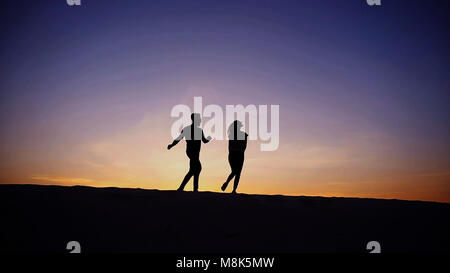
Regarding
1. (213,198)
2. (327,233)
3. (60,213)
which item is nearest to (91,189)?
(60,213)

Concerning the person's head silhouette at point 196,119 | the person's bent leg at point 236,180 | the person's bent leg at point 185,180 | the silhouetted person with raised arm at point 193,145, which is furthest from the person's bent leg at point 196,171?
the person's bent leg at point 236,180

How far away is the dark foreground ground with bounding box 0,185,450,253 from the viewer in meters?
6.57

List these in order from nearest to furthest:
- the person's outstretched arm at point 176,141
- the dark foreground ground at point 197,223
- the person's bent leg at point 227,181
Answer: the dark foreground ground at point 197,223 < the person's outstretched arm at point 176,141 < the person's bent leg at point 227,181

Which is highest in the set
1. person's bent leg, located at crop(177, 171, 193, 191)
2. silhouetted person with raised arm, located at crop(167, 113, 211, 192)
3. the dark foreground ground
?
silhouetted person with raised arm, located at crop(167, 113, 211, 192)

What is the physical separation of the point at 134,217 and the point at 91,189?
2.27 metres

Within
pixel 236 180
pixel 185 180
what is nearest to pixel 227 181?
pixel 236 180

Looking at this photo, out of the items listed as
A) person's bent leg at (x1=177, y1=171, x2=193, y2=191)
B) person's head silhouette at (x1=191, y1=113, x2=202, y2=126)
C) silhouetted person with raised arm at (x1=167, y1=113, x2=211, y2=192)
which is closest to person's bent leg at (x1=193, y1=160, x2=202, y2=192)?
silhouetted person with raised arm at (x1=167, y1=113, x2=211, y2=192)

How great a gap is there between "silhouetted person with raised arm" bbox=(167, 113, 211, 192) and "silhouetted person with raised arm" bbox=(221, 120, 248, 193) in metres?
1.06

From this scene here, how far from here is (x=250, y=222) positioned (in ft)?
24.7

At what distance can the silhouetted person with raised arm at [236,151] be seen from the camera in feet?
35.0

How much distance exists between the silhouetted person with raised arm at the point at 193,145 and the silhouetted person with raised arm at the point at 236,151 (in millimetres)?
1056

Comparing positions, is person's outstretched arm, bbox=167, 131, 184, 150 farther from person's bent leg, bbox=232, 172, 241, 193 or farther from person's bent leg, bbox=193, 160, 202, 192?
person's bent leg, bbox=232, 172, 241, 193

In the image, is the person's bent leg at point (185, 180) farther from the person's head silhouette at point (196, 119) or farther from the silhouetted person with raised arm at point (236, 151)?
the person's head silhouette at point (196, 119)
